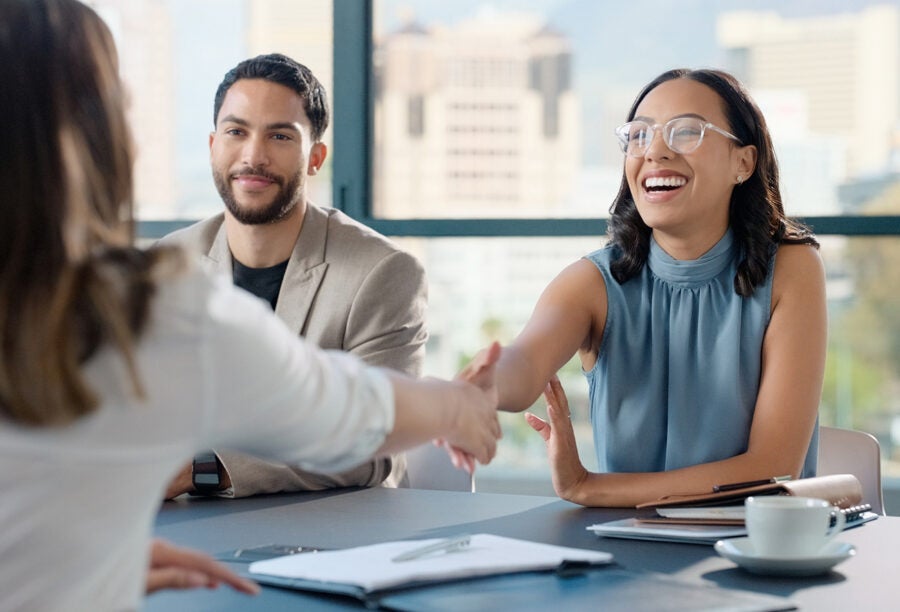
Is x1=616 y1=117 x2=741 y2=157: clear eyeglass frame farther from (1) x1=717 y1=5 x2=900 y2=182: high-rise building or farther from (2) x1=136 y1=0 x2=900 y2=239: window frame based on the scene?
(1) x1=717 y1=5 x2=900 y2=182: high-rise building

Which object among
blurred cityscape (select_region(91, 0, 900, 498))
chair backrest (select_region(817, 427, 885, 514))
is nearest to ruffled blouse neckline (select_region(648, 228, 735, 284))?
chair backrest (select_region(817, 427, 885, 514))

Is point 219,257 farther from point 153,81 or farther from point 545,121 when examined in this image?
point 153,81

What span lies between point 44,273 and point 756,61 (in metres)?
3.87

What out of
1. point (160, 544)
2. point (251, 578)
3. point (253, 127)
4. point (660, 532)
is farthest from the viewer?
point (253, 127)

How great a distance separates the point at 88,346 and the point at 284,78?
229 cm

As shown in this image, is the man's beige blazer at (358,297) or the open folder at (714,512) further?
the man's beige blazer at (358,297)

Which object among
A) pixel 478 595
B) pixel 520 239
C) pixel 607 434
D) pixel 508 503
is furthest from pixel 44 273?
pixel 520 239

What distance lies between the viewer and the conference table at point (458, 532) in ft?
4.76

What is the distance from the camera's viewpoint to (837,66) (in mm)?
4340

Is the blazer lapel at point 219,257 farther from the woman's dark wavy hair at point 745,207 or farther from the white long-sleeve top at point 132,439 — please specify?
the white long-sleeve top at point 132,439

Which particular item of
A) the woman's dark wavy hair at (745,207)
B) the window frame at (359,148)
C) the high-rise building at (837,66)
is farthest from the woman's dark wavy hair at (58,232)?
the high-rise building at (837,66)

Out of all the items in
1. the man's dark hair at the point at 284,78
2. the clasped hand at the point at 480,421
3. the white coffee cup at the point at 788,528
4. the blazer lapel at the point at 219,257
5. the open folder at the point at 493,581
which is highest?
the man's dark hair at the point at 284,78

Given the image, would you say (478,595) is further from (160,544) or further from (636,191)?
(636,191)

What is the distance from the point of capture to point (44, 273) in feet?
3.15
